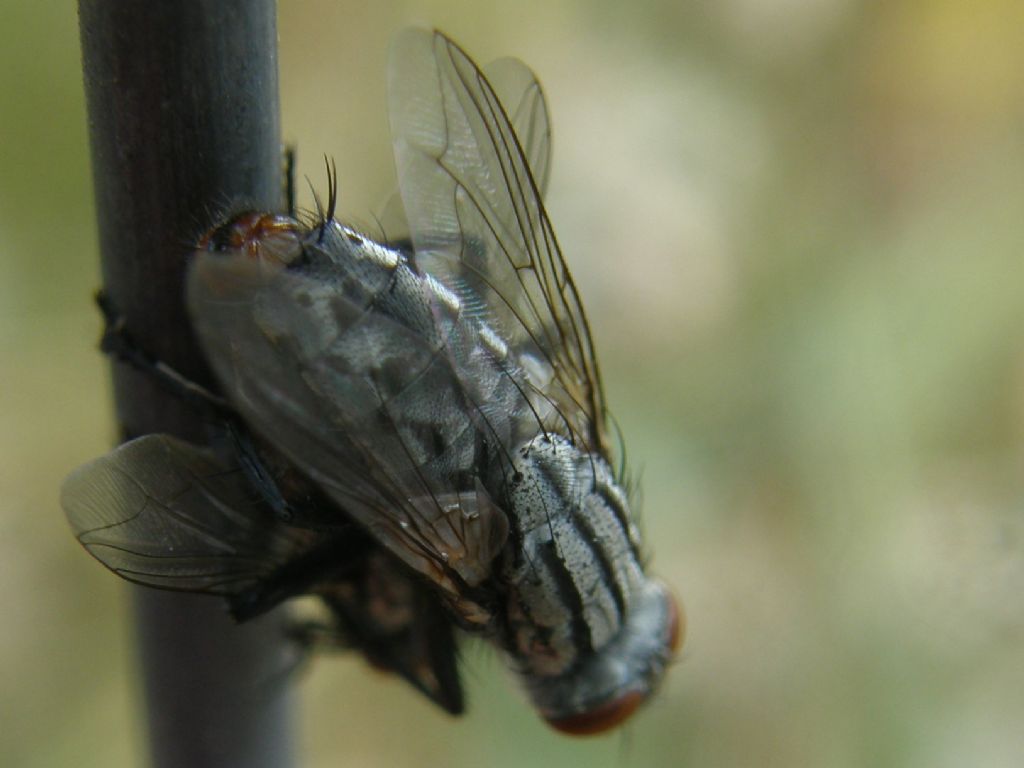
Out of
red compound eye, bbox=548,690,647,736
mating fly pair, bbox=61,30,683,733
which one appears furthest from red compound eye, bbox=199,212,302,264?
red compound eye, bbox=548,690,647,736

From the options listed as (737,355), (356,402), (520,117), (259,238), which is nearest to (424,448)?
(356,402)

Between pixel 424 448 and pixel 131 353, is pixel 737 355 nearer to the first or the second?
pixel 424 448

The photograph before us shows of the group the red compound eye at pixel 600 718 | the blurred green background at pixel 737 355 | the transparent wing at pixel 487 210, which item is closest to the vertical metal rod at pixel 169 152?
the transparent wing at pixel 487 210

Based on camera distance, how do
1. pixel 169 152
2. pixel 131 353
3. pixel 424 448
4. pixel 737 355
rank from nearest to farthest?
pixel 169 152 → pixel 131 353 → pixel 424 448 → pixel 737 355

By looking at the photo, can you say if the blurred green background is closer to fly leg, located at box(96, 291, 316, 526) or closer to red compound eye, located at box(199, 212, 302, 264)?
fly leg, located at box(96, 291, 316, 526)

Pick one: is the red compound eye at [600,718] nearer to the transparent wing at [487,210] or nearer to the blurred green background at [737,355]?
the transparent wing at [487,210]

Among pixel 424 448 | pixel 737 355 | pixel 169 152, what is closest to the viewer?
pixel 169 152
